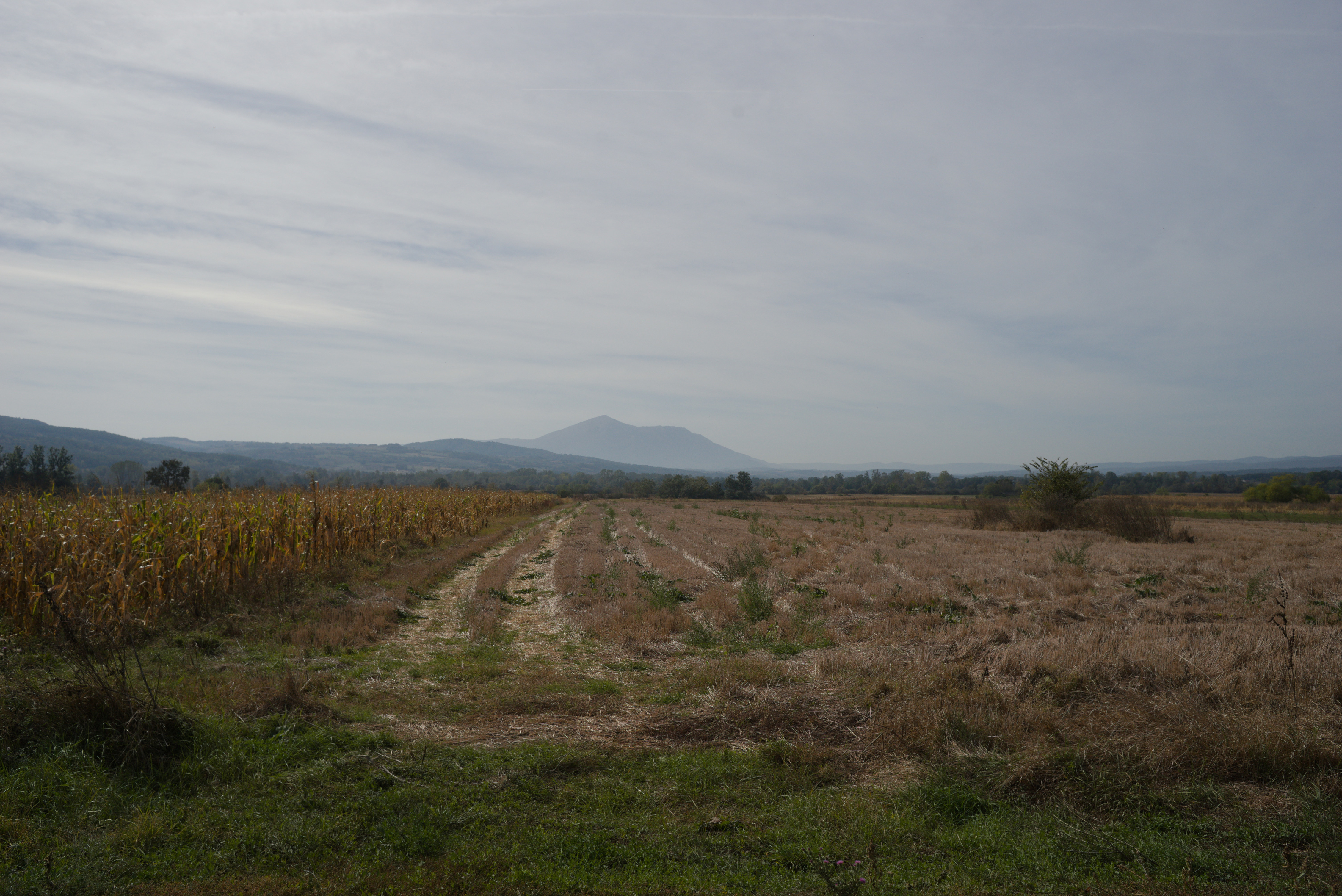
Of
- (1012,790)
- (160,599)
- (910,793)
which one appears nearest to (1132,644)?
(1012,790)

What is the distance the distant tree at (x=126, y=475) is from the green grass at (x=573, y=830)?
1418 centimetres

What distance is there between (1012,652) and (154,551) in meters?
15.5

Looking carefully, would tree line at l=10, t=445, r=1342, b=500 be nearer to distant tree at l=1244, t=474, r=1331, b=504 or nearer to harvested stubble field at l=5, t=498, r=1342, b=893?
distant tree at l=1244, t=474, r=1331, b=504

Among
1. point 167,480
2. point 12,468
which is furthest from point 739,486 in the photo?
point 12,468

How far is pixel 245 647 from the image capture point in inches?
418

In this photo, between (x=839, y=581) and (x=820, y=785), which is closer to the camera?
(x=820, y=785)

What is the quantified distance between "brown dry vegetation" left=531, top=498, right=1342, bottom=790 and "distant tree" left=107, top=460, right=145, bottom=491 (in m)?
13.3

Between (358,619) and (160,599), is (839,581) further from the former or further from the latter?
(160,599)

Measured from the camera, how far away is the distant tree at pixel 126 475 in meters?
19.1

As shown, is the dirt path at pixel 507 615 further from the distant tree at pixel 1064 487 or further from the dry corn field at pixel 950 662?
the distant tree at pixel 1064 487

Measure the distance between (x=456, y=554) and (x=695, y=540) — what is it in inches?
435

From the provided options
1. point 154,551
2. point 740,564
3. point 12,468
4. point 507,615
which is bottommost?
point 507,615

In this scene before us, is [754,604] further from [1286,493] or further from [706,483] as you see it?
[706,483]

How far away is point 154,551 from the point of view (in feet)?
41.8
